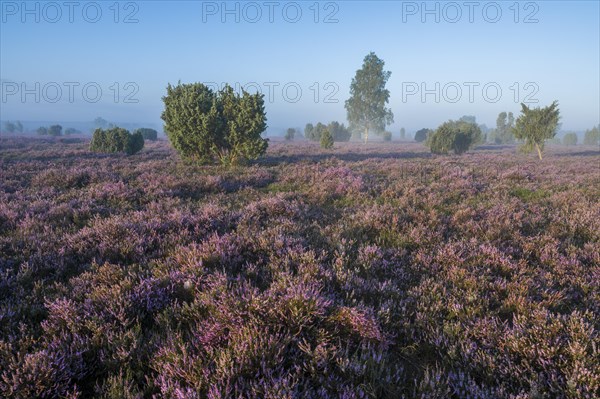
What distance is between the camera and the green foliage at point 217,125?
18.8 meters

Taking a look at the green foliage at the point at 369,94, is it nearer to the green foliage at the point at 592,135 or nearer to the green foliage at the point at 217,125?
the green foliage at the point at 217,125

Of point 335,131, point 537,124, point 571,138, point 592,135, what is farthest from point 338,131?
point 592,135

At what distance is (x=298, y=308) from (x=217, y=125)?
17.9 metres

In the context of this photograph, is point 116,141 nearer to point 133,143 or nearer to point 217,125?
point 133,143

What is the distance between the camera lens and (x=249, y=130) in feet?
61.9

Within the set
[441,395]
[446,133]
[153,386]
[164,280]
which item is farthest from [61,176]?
[446,133]

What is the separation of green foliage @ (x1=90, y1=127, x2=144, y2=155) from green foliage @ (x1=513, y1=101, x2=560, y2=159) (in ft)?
127

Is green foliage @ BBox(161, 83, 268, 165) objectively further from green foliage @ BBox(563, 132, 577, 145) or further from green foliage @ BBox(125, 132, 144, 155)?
green foliage @ BBox(563, 132, 577, 145)

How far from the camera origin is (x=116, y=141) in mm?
26875

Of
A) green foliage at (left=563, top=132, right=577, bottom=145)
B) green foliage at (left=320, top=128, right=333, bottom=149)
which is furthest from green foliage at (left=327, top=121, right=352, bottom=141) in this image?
green foliage at (left=563, top=132, right=577, bottom=145)

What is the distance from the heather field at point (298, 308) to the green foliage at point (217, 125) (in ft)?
40.1

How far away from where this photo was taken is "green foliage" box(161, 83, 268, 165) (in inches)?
742

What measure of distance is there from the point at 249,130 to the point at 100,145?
17.8m

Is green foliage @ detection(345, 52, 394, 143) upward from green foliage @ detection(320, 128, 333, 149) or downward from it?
upward
